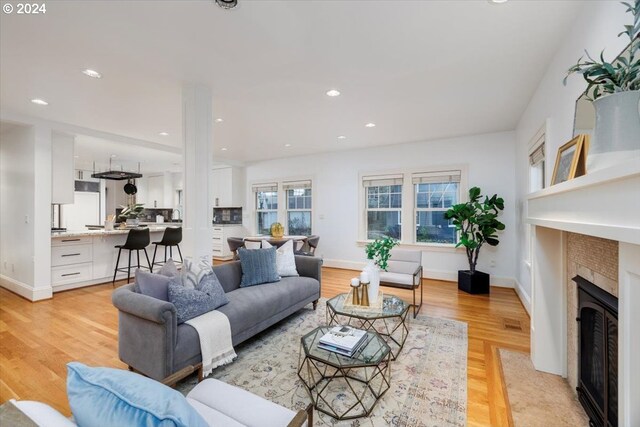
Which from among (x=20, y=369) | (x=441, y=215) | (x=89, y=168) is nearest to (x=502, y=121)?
(x=441, y=215)

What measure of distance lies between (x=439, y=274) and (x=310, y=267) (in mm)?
2845

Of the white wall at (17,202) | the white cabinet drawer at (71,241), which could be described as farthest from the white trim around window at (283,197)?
the white wall at (17,202)

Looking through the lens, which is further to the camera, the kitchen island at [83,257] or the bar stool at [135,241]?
the bar stool at [135,241]

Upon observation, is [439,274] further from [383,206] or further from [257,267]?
[257,267]

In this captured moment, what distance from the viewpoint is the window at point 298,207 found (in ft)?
22.9

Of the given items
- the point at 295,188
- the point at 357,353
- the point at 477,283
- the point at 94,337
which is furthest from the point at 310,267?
the point at 295,188

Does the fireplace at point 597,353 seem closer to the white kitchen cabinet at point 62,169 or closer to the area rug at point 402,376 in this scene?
the area rug at point 402,376

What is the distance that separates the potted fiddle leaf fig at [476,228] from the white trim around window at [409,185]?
0.50m

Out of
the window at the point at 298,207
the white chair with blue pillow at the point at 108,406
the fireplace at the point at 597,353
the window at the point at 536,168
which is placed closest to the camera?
the white chair with blue pillow at the point at 108,406

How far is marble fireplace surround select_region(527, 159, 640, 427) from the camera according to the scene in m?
0.97

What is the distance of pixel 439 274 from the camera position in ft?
17.4

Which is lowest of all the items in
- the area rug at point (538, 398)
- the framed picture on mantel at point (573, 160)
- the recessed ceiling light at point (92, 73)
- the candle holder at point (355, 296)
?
the area rug at point (538, 398)

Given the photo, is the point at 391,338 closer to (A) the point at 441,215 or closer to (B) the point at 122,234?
(A) the point at 441,215

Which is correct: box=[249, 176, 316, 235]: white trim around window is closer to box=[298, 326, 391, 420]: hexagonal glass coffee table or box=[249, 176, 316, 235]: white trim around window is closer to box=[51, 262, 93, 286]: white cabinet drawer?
box=[51, 262, 93, 286]: white cabinet drawer
